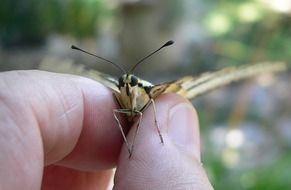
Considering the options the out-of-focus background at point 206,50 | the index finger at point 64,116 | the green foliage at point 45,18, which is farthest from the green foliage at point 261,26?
the green foliage at point 45,18

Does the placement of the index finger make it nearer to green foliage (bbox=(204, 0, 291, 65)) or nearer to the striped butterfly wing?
the striped butterfly wing

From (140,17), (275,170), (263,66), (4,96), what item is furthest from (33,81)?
(140,17)

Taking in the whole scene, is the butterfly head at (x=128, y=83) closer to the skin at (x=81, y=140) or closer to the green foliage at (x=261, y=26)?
the skin at (x=81, y=140)

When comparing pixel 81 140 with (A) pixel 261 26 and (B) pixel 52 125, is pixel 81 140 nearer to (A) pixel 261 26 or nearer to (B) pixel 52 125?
(B) pixel 52 125

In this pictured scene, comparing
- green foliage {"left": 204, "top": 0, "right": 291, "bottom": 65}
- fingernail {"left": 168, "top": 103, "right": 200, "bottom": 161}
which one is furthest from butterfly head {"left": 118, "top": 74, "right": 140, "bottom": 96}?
green foliage {"left": 204, "top": 0, "right": 291, "bottom": 65}

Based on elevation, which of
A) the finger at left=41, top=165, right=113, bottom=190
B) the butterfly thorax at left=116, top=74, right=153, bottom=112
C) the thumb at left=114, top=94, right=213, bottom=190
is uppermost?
the butterfly thorax at left=116, top=74, right=153, bottom=112

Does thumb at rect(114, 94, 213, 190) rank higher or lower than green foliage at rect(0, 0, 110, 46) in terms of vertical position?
lower

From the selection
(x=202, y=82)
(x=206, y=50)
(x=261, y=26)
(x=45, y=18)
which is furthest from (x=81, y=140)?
(x=45, y=18)

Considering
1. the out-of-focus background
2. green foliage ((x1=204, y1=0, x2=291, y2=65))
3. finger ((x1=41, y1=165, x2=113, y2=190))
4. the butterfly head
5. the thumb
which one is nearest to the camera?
the thumb

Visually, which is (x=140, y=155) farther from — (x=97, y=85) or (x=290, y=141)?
(x=290, y=141)
